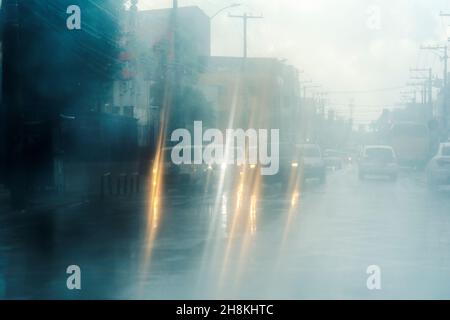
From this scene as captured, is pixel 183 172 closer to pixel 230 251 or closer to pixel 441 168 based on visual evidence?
pixel 441 168

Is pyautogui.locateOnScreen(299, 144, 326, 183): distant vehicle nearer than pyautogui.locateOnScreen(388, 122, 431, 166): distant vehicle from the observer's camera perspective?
Yes

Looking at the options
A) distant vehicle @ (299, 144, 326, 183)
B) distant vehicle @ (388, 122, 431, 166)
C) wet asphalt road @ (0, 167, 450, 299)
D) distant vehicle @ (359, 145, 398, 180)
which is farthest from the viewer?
distant vehicle @ (388, 122, 431, 166)

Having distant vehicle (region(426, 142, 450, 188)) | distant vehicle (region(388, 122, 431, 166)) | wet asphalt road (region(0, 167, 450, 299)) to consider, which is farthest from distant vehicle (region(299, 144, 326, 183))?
distant vehicle (region(388, 122, 431, 166))

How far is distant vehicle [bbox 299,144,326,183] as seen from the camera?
3959 cm

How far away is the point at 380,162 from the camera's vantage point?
43031mm

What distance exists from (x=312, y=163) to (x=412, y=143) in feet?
92.4

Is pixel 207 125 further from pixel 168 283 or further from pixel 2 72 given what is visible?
pixel 168 283

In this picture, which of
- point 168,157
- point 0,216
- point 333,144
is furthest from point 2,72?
point 333,144

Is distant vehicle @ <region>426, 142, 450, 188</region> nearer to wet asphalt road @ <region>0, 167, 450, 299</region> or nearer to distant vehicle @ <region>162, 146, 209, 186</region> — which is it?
wet asphalt road @ <region>0, 167, 450, 299</region>

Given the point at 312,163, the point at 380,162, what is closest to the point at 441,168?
the point at 312,163

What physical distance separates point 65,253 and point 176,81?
27.7 metres

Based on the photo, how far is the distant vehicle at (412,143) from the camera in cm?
6612

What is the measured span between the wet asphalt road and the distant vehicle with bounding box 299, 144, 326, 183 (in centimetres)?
1492
